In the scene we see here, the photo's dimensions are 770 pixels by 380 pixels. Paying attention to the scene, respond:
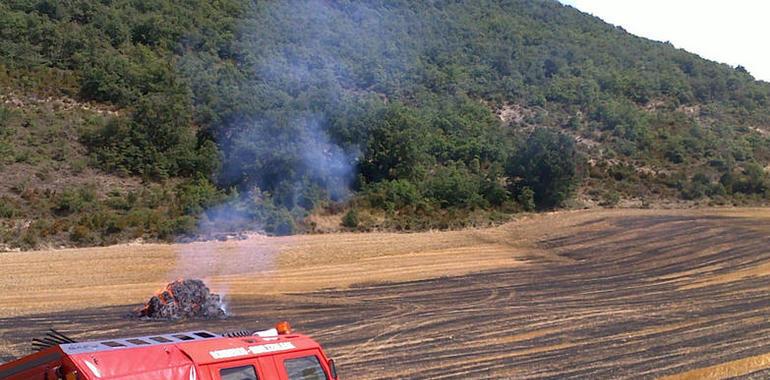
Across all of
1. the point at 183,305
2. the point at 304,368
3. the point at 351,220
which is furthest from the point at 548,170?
the point at 304,368

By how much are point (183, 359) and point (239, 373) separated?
0.58 metres

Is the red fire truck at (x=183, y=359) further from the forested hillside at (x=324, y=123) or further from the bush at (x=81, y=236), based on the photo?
the forested hillside at (x=324, y=123)

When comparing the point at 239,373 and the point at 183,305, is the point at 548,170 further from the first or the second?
the point at 239,373

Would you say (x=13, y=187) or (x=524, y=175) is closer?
(x=13, y=187)

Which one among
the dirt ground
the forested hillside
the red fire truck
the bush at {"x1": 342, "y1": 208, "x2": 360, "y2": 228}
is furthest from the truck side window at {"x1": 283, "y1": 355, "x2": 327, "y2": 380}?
the bush at {"x1": 342, "y1": 208, "x2": 360, "y2": 228}

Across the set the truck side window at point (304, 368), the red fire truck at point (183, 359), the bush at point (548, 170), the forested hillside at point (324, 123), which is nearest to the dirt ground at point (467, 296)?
the forested hillside at point (324, 123)

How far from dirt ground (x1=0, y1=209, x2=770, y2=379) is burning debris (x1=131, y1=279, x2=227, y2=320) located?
0.61 meters

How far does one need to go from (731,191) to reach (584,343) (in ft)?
141

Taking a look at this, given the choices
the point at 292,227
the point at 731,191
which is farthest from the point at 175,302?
the point at 731,191

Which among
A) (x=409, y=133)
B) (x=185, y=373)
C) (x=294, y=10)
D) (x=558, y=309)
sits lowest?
(x=558, y=309)

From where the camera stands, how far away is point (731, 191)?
5428 cm

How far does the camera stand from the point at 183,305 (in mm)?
18656

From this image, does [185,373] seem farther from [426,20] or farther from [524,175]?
[426,20]

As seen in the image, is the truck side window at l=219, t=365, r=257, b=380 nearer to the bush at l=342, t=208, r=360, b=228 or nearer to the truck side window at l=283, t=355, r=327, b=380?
the truck side window at l=283, t=355, r=327, b=380
